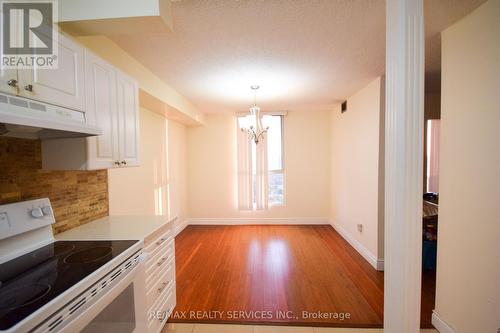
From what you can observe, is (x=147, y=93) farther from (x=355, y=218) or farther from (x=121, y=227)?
(x=355, y=218)

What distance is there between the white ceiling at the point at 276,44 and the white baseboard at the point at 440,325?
7.88ft

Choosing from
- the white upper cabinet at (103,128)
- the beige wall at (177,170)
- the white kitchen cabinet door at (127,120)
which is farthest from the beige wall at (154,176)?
the white upper cabinet at (103,128)

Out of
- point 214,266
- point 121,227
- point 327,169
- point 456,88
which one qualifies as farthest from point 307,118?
→ point 121,227

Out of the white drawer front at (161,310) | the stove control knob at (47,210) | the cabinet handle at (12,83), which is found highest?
the cabinet handle at (12,83)

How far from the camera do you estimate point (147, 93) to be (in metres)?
2.37

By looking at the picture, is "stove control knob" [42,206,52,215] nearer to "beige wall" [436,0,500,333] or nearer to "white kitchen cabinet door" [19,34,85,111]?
"white kitchen cabinet door" [19,34,85,111]

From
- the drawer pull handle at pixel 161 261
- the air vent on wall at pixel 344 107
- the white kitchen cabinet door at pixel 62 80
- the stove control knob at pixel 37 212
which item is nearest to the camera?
the white kitchen cabinet door at pixel 62 80

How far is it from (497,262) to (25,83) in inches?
112

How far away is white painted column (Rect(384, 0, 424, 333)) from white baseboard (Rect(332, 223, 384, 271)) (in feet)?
5.69

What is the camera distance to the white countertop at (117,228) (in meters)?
1.50

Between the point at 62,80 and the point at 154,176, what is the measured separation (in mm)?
2252

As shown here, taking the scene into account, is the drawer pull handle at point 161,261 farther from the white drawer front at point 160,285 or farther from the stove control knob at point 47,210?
the stove control knob at point 47,210

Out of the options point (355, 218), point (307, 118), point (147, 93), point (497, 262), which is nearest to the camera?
point (497, 262)

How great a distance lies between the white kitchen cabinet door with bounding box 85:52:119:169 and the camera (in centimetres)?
138
